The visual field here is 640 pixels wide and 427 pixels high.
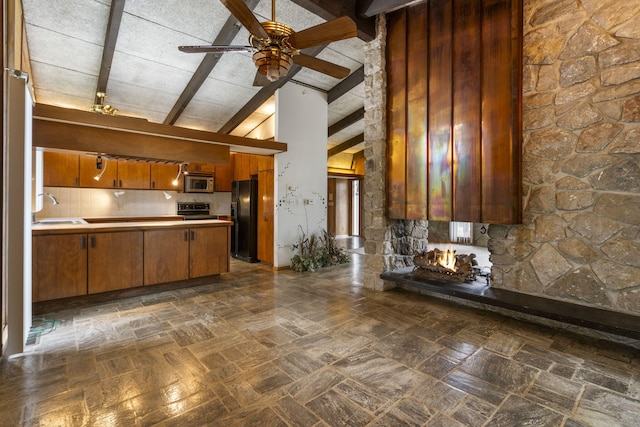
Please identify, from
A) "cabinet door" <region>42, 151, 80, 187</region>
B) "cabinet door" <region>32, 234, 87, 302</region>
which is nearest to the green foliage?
"cabinet door" <region>32, 234, 87, 302</region>

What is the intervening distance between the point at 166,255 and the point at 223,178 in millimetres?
3625

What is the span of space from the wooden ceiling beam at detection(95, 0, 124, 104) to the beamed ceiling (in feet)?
0.04

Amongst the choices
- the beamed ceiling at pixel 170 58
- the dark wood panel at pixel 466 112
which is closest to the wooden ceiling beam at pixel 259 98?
the beamed ceiling at pixel 170 58

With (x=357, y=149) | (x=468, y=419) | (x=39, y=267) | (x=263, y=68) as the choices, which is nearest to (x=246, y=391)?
(x=468, y=419)

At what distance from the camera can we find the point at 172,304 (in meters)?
3.59

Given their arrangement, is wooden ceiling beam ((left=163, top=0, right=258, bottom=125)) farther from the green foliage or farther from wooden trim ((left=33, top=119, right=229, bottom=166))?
the green foliage

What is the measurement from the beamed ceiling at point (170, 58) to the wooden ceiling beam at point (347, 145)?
1822 mm

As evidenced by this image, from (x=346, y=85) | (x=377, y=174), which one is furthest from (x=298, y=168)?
(x=377, y=174)

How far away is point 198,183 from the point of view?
6898mm

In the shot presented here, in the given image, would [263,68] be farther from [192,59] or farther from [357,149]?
[357,149]

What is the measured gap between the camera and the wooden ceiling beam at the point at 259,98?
5.11 meters

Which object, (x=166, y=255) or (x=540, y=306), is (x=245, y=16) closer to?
(x=166, y=255)

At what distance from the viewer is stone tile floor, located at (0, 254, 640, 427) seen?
5.55ft

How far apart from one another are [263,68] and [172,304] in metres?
2.86
